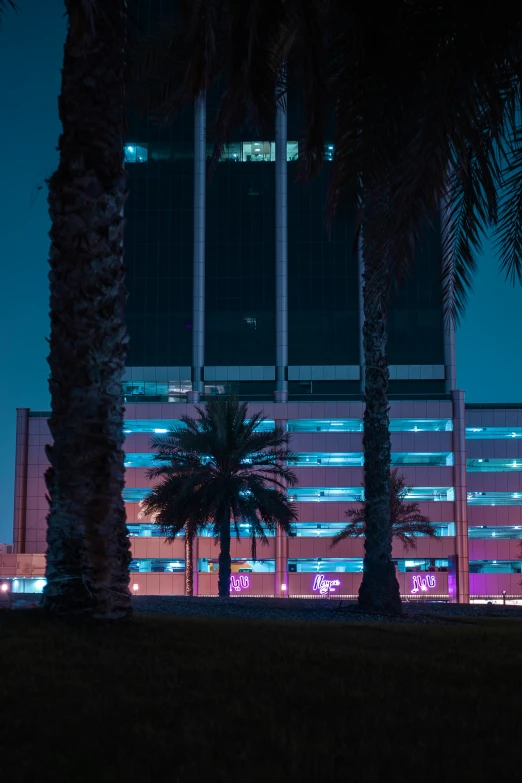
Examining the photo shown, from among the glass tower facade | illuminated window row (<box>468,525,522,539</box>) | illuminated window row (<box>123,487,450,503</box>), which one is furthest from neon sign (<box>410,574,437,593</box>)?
the glass tower facade

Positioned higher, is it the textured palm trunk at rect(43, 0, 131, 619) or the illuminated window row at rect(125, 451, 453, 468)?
the illuminated window row at rect(125, 451, 453, 468)

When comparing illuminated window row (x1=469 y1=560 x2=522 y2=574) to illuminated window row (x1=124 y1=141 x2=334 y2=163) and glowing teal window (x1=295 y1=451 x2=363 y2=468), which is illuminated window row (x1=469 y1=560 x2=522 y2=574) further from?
illuminated window row (x1=124 y1=141 x2=334 y2=163)

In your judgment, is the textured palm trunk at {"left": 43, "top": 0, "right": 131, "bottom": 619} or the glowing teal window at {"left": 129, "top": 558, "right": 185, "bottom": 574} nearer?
the textured palm trunk at {"left": 43, "top": 0, "right": 131, "bottom": 619}

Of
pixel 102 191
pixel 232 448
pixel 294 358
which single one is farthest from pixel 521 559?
pixel 102 191

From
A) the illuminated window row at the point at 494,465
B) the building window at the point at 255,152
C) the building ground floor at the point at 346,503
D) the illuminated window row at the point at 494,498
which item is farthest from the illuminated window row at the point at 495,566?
the building window at the point at 255,152

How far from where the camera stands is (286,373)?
70500mm

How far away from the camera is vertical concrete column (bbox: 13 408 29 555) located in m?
65.1

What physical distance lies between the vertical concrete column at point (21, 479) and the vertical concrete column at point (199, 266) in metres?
13.6

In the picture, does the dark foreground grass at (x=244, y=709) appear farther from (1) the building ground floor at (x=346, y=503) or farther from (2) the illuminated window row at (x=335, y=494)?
(2) the illuminated window row at (x=335, y=494)

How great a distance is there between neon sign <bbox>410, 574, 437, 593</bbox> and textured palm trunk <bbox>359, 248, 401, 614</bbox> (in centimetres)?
4318

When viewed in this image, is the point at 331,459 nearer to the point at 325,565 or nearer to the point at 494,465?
the point at 325,565

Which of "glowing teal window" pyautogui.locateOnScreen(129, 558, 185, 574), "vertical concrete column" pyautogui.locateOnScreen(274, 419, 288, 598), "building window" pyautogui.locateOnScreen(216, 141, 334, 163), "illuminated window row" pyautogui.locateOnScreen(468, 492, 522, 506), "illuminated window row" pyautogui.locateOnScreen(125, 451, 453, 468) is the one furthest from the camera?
"building window" pyautogui.locateOnScreen(216, 141, 334, 163)

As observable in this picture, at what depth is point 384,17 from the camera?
9.20 meters

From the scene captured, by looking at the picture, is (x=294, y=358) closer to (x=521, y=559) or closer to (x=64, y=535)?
(x=521, y=559)
